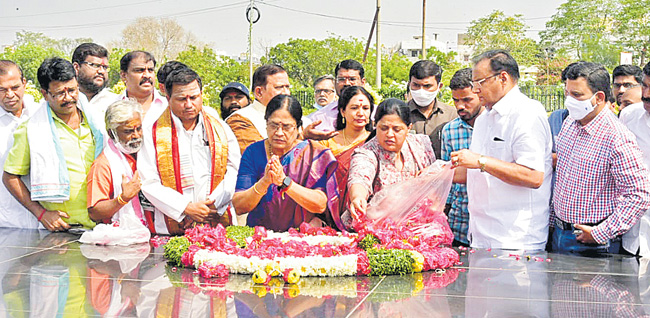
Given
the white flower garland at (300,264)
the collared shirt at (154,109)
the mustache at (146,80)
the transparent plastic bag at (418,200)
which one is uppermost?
the mustache at (146,80)

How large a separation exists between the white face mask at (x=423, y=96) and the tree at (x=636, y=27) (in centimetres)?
3458

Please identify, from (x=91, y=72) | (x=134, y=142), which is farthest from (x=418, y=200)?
(x=91, y=72)

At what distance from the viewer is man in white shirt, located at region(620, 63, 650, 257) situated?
5094 mm

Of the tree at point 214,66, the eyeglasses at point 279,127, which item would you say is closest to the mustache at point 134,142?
the eyeglasses at point 279,127

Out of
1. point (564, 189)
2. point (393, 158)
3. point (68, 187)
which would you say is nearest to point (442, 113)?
point (393, 158)

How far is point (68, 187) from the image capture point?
5848 millimetres

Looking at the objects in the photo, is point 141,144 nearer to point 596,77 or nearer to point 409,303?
point 409,303

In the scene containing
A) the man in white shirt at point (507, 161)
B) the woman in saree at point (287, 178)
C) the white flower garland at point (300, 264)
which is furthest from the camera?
the woman in saree at point (287, 178)

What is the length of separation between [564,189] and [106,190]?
3.43m

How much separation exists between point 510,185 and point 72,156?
3.50 m

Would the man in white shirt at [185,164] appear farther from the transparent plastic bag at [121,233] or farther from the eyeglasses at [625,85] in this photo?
the eyeglasses at [625,85]

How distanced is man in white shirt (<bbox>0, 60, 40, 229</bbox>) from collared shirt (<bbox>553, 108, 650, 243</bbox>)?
178 inches

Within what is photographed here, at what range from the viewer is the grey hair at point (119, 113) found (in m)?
5.57

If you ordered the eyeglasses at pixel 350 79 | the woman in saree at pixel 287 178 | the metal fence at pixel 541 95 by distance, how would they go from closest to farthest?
the woman in saree at pixel 287 178
the eyeglasses at pixel 350 79
the metal fence at pixel 541 95
